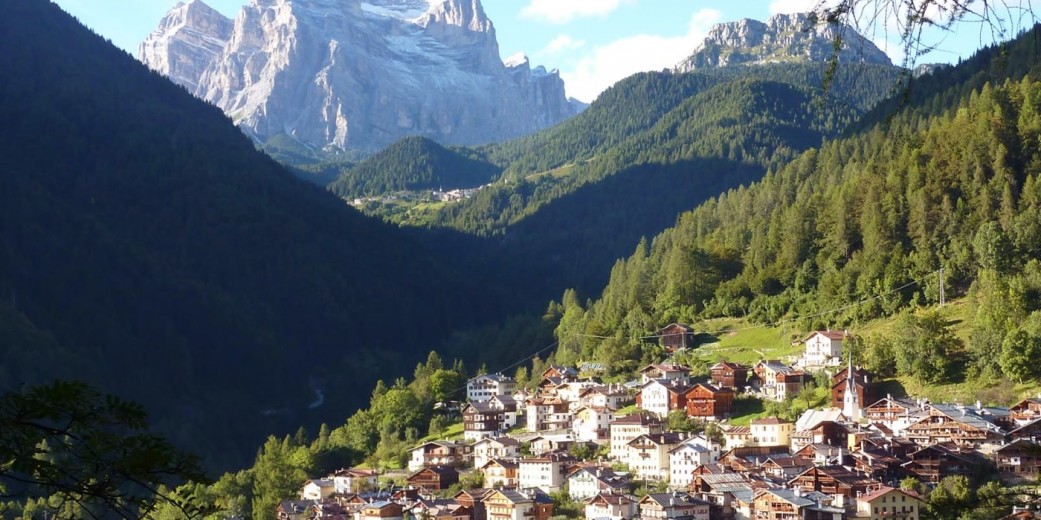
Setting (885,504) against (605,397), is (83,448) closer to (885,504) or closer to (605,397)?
(885,504)

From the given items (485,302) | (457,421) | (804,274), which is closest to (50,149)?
(485,302)

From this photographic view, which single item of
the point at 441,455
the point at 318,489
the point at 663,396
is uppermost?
the point at 663,396

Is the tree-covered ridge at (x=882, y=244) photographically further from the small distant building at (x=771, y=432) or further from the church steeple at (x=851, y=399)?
the small distant building at (x=771, y=432)

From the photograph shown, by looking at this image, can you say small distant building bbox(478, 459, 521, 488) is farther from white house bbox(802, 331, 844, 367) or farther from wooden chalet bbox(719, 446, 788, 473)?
white house bbox(802, 331, 844, 367)

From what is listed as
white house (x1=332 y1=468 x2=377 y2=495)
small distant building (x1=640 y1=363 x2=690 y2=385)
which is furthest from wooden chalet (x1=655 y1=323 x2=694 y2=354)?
white house (x1=332 y1=468 x2=377 y2=495)

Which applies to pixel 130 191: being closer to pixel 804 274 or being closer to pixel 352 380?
pixel 352 380

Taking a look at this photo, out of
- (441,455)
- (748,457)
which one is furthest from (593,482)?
(441,455)
